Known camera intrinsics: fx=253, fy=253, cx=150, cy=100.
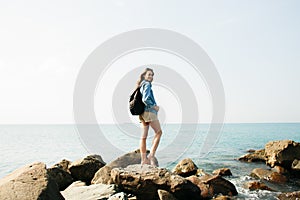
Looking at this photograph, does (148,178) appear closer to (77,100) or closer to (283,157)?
(77,100)

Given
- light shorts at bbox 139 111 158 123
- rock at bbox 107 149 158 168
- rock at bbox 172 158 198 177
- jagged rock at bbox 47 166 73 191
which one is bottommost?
rock at bbox 172 158 198 177

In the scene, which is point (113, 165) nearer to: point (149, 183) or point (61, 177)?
point (61, 177)

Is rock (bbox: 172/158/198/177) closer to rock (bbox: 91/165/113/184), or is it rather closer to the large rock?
the large rock

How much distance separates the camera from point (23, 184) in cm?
438

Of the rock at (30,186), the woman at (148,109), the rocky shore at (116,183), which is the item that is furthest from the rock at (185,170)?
the rock at (30,186)

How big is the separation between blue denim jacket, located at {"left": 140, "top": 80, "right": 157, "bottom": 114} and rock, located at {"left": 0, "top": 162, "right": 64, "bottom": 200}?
2699 millimetres

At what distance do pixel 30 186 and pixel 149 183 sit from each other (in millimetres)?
2860

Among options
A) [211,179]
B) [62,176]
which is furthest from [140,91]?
[211,179]

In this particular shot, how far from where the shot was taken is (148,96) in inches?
243

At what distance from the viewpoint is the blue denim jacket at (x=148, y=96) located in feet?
20.3

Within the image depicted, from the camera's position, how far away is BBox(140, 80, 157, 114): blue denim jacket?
6.19m

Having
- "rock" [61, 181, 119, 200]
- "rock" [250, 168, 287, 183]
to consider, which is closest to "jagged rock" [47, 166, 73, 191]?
"rock" [61, 181, 119, 200]

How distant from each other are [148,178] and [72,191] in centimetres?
182

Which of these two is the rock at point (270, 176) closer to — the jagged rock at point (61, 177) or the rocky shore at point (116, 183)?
the rocky shore at point (116, 183)
